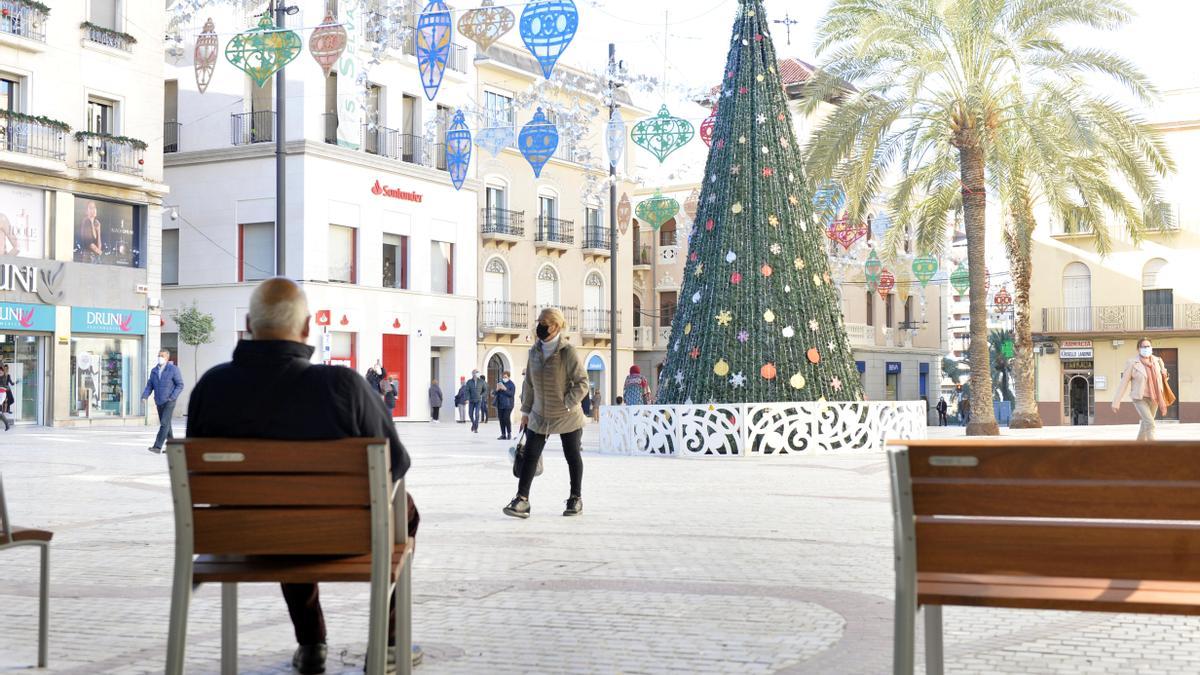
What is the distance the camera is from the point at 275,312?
458cm

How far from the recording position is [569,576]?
7.34 m

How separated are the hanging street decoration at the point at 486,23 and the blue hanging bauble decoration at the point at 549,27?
667mm

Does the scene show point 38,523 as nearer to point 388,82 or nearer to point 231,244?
point 231,244

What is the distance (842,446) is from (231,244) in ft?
78.2

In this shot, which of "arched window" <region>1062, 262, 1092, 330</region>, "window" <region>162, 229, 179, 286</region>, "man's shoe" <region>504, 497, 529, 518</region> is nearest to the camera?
"man's shoe" <region>504, 497, 529, 518</region>

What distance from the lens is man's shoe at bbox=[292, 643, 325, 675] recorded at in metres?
4.88

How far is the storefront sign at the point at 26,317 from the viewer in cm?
3097

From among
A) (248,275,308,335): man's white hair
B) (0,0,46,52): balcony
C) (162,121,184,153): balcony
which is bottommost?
(248,275,308,335): man's white hair

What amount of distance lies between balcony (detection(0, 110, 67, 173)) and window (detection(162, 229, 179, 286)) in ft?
26.1

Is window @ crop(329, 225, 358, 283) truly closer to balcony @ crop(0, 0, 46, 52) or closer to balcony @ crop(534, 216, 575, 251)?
balcony @ crop(534, 216, 575, 251)

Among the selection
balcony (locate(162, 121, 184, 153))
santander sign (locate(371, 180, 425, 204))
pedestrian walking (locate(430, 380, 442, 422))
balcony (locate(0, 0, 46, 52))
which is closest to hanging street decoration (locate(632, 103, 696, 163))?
balcony (locate(0, 0, 46, 52))

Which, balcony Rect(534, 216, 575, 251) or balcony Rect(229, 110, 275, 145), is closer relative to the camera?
balcony Rect(229, 110, 275, 145)

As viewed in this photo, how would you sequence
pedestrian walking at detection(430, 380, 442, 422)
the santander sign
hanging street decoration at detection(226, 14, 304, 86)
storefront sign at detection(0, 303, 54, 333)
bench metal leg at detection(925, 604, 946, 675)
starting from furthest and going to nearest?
1. the santander sign
2. pedestrian walking at detection(430, 380, 442, 422)
3. storefront sign at detection(0, 303, 54, 333)
4. hanging street decoration at detection(226, 14, 304, 86)
5. bench metal leg at detection(925, 604, 946, 675)

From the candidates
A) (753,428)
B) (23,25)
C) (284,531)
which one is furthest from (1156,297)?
(284,531)
